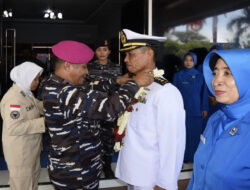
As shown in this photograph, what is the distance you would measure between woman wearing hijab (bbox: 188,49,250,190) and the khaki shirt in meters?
1.64

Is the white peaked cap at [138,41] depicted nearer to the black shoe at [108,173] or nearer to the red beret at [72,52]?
the red beret at [72,52]

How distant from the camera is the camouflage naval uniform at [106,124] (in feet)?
12.5

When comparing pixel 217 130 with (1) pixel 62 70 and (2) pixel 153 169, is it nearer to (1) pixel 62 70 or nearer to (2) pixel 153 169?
(2) pixel 153 169

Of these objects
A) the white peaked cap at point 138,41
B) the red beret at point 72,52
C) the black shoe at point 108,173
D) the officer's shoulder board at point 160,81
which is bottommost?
the black shoe at point 108,173

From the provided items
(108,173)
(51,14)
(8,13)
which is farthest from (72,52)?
(8,13)

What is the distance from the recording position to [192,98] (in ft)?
14.1

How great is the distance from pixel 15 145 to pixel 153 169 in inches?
53.5

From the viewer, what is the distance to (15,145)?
2.59 m

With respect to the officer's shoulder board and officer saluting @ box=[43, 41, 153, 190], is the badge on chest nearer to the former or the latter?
officer saluting @ box=[43, 41, 153, 190]

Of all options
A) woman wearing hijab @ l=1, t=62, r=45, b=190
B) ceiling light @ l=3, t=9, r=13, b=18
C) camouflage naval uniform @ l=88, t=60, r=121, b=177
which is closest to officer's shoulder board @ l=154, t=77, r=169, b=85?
woman wearing hijab @ l=1, t=62, r=45, b=190

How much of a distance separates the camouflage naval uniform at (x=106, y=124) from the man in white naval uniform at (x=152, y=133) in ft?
5.80

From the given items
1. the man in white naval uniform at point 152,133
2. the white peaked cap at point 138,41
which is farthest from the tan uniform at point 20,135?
the white peaked cap at point 138,41

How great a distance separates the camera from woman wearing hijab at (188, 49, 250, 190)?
3.85 feet

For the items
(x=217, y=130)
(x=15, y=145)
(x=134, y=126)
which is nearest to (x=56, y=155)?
(x=134, y=126)
